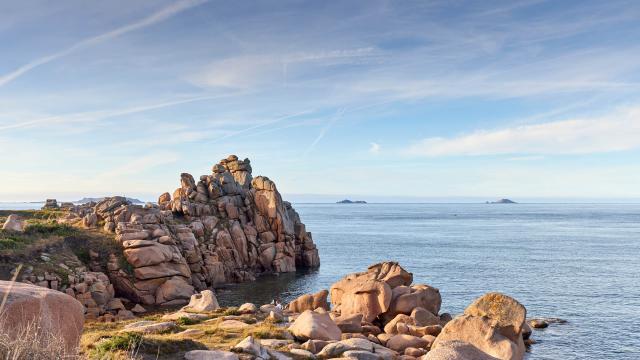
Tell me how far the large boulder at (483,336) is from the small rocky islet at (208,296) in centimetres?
6

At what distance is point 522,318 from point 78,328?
2575 centimetres

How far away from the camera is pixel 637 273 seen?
7319cm

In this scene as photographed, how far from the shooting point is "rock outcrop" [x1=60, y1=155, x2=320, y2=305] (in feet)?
191

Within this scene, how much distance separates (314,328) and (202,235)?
5126 cm

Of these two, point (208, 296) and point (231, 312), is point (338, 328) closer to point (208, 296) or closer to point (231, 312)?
point (231, 312)

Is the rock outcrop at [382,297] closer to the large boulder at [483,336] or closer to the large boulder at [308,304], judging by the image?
the large boulder at [308,304]

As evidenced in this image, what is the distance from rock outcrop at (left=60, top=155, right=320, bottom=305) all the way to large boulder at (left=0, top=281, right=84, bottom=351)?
40327mm

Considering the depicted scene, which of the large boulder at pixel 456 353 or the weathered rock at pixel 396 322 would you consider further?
the weathered rock at pixel 396 322

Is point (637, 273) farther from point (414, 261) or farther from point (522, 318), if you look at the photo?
point (522, 318)

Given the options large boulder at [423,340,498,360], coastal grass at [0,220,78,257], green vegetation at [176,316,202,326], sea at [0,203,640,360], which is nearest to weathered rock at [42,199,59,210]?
coastal grass at [0,220,78,257]

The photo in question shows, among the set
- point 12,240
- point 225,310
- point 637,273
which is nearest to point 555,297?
point 637,273

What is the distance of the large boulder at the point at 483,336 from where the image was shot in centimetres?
3002

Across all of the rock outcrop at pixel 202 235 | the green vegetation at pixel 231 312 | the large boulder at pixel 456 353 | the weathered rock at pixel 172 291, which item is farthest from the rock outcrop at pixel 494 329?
the rock outcrop at pixel 202 235

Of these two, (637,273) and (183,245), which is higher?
(183,245)
